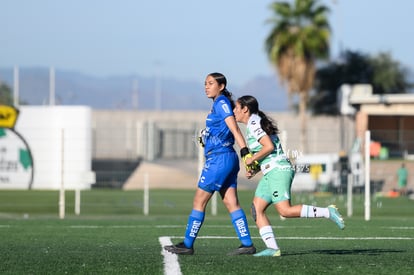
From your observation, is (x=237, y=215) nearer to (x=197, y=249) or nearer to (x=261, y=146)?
(x=261, y=146)

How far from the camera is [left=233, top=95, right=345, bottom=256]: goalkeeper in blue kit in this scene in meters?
11.7

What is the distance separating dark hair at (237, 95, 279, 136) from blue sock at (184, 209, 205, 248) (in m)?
1.18

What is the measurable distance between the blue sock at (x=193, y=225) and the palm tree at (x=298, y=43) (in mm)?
49583

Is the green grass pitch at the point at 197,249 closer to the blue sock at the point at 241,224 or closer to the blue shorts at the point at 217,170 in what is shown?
the blue sock at the point at 241,224

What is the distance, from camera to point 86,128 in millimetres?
41344

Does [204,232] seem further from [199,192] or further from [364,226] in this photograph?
[199,192]

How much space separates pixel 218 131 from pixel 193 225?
1.06 m

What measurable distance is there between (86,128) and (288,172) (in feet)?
98.6

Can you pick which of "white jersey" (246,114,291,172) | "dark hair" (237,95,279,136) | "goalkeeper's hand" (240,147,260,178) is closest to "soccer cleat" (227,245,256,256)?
"goalkeeper's hand" (240,147,260,178)

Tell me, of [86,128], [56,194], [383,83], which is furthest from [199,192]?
[383,83]

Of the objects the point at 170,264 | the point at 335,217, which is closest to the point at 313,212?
the point at 335,217

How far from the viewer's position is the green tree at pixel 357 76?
8025cm

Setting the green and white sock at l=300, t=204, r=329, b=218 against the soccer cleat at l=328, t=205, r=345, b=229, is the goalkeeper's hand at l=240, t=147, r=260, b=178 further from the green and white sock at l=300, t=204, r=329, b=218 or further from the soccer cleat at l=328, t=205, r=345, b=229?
the soccer cleat at l=328, t=205, r=345, b=229

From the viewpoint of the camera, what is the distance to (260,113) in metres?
11.9
